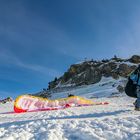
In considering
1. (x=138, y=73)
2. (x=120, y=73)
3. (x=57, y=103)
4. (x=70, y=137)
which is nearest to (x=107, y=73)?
(x=120, y=73)

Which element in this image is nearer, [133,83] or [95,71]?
[133,83]

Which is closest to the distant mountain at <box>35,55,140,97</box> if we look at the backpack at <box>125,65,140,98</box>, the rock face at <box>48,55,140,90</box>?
the rock face at <box>48,55,140,90</box>

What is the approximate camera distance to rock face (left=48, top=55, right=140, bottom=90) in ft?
277

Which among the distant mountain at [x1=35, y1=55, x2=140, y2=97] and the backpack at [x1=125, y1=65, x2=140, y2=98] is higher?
the distant mountain at [x1=35, y1=55, x2=140, y2=97]

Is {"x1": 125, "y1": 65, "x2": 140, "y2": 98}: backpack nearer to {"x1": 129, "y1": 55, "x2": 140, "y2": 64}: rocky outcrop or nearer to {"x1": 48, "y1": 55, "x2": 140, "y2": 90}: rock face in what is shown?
{"x1": 48, "y1": 55, "x2": 140, "y2": 90}: rock face

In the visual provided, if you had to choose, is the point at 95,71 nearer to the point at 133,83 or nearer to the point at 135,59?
the point at 135,59

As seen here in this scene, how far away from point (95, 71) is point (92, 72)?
1.27 metres

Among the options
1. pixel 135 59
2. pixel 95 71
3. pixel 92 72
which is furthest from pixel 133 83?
pixel 135 59

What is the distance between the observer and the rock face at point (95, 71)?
8446cm

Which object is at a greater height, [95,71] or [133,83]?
[95,71]

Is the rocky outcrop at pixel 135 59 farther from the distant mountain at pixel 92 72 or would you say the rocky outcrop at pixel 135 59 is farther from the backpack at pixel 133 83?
the backpack at pixel 133 83

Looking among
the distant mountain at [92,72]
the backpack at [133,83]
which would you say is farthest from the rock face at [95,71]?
the backpack at [133,83]

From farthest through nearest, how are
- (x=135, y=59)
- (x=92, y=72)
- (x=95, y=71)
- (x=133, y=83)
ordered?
(x=92, y=72)
(x=95, y=71)
(x=135, y=59)
(x=133, y=83)

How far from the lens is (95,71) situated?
9144 cm
